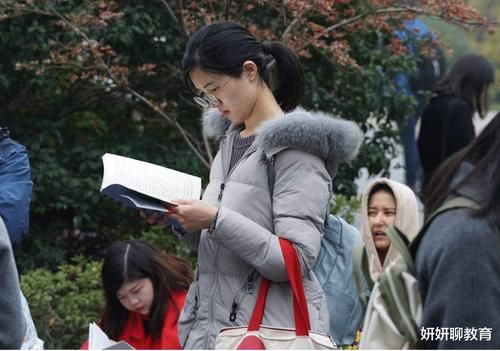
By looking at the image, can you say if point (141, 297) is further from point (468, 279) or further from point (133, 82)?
point (468, 279)

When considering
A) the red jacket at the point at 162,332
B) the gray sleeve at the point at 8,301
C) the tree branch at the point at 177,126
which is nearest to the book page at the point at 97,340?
the red jacket at the point at 162,332

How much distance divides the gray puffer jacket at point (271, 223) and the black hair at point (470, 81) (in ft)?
15.1

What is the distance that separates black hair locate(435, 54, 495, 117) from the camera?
8.41 m

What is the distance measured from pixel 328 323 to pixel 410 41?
381 centimetres

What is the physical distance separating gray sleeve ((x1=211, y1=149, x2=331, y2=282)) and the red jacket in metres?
1.72

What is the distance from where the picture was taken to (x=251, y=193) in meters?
3.94

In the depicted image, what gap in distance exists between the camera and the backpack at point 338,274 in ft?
13.4

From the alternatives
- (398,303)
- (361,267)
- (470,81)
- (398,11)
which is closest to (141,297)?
(398,11)

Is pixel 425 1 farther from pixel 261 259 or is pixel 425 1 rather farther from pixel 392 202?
pixel 261 259

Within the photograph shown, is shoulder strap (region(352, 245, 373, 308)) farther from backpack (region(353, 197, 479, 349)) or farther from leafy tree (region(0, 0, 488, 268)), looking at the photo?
leafy tree (region(0, 0, 488, 268))

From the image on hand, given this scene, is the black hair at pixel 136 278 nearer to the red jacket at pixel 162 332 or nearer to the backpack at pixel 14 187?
the red jacket at pixel 162 332

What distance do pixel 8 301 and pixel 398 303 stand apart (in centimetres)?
115

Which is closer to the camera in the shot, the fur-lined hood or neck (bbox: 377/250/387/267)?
the fur-lined hood

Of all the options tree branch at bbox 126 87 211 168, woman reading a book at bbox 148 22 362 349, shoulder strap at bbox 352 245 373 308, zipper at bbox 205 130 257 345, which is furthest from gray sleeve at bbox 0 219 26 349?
tree branch at bbox 126 87 211 168
